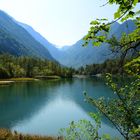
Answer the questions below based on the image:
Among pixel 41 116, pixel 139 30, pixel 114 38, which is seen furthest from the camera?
pixel 41 116

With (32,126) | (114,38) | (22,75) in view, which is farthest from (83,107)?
(22,75)

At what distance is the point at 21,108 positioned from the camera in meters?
67.9

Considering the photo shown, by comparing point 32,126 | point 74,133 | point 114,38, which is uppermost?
point 114,38

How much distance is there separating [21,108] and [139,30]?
6404 cm

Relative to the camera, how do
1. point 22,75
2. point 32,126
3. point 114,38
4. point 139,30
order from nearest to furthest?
point 139,30 < point 114,38 < point 32,126 < point 22,75

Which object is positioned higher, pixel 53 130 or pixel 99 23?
pixel 99 23

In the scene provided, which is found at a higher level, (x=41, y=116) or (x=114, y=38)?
(x=114, y=38)

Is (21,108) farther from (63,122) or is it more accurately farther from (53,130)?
(53,130)

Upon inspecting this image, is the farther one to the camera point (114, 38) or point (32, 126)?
point (32, 126)

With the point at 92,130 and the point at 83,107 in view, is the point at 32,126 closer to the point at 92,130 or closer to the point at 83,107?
the point at 83,107

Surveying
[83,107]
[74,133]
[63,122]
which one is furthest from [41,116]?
[74,133]

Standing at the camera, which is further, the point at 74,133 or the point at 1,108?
the point at 1,108

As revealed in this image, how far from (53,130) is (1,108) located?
→ 26.4 m

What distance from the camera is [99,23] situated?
6.12m
